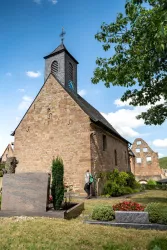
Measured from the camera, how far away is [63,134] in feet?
53.7

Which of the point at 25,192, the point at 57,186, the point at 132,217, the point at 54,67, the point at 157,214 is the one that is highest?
the point at 54,67

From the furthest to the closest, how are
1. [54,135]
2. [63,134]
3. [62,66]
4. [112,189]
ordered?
1. [62,66]
2. [54,135]
3. [63,134]
4. [112,189]

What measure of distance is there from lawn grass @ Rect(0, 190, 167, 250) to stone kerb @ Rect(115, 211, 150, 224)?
20.8 inches

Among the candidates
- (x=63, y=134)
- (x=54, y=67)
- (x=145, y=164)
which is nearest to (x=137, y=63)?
(x=63, y=134)

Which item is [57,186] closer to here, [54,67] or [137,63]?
[137,63]

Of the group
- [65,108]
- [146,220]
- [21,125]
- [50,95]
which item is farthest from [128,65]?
[21,125]

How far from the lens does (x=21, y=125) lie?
1898cm

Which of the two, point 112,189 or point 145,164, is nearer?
point 112,189

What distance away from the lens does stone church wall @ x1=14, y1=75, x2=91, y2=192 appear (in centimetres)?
1507

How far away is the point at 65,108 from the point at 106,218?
11229 mm

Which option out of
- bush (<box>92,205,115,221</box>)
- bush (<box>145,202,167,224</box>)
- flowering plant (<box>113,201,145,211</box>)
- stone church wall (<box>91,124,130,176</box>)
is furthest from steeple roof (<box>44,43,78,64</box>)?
bush (<box>145,202,167,224</box>)

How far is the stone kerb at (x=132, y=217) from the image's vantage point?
20.5 ft

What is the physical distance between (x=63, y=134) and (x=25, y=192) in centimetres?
866

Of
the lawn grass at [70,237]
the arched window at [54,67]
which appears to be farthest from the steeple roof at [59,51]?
the lawn grass at [70,237]
